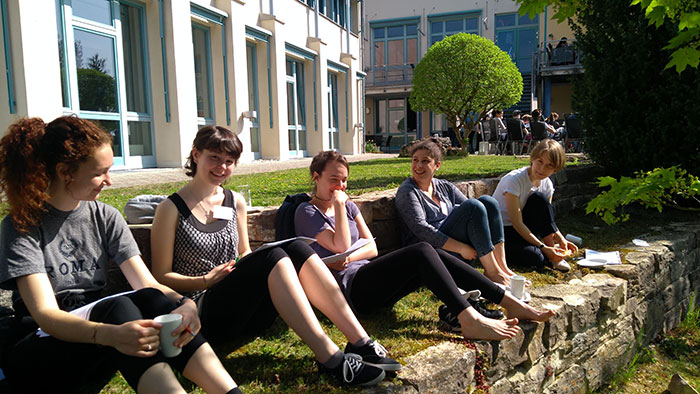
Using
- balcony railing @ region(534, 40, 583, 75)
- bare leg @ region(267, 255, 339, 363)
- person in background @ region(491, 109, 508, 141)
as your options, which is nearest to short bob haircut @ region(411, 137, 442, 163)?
bare leg @ region(267, 255, 339, 363)

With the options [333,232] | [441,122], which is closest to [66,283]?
[333,232]

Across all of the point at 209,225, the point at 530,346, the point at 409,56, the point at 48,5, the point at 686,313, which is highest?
the point at 409,56

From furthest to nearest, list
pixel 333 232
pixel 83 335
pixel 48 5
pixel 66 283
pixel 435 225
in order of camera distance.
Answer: pixel 48 5
pixel 435 225
pixel 333 232
pixel 66 283
pixel 83 335

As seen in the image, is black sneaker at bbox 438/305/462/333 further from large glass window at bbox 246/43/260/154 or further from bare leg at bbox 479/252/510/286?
large glass window at bbox 246/43/260/154

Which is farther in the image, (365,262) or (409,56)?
(409,56)

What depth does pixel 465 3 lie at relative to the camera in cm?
2373

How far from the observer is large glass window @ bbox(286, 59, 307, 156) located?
13.4 m

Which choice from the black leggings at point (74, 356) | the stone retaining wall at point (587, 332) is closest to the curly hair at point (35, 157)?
the black leggings at point (74, 356)

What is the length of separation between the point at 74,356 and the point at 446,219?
2.51 m

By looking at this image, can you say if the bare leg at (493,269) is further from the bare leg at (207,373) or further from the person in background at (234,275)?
the bare leg at (207,373)

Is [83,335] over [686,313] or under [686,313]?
over

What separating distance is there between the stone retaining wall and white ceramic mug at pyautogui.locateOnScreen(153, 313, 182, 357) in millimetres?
880

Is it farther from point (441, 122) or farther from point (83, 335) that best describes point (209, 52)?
point (441, 122)

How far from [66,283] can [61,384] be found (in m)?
0.40
